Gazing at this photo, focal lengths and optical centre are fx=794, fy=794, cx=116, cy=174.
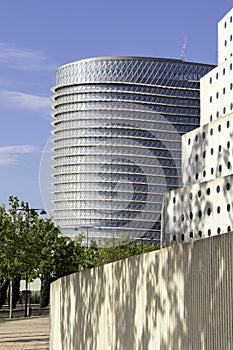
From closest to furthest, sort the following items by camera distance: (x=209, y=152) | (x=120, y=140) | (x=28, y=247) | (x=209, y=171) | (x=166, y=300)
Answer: (x=166, y=300) → (x=209, y=171) → (x=209, y=152) → (x=28, y=247) → (x=120, y=140)

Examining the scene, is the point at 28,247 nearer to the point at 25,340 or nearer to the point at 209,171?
the point at 209,171

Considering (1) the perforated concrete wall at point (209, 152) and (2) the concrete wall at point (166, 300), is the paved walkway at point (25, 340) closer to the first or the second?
(1) the perforated concrete wall at point (209, 152)

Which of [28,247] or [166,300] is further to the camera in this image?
[28,247]

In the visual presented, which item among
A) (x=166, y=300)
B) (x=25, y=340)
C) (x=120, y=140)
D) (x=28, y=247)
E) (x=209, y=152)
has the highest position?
(x=120, y=140)

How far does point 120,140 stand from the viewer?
617 ft

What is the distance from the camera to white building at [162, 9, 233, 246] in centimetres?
4103

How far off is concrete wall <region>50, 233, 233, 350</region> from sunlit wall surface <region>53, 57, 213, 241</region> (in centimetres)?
16963

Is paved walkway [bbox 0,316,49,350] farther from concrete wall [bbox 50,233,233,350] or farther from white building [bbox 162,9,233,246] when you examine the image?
concrete wall [bbox 50,233,233,350]

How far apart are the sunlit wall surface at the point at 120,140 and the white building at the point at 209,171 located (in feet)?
425

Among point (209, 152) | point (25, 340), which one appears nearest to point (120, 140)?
point (209, 152)

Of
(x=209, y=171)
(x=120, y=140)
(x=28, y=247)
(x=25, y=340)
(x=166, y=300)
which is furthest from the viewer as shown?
(x=120, y=140)

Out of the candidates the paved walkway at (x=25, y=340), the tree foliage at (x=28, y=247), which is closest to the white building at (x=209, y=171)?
the paved walkway at (x=25, y=340)

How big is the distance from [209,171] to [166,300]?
3885 cm

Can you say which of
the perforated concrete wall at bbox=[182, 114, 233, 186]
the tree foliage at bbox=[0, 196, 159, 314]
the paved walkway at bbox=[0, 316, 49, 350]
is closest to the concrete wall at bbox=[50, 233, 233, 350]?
the paved walkway at bbox=[0, 316, 49, 350]
